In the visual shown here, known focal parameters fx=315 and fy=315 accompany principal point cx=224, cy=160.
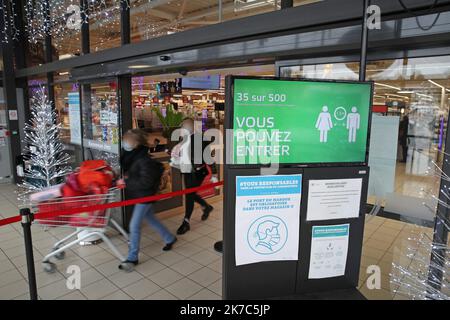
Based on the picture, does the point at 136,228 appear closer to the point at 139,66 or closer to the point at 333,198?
the point at 139,66

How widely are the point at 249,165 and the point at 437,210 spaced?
1421mm

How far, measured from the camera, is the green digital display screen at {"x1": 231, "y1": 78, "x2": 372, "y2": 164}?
1.51 m

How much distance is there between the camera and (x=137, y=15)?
4492 millimetres

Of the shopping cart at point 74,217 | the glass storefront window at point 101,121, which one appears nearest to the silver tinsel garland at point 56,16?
the glass storefront window at point 101,121

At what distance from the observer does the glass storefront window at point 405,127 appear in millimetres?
2295

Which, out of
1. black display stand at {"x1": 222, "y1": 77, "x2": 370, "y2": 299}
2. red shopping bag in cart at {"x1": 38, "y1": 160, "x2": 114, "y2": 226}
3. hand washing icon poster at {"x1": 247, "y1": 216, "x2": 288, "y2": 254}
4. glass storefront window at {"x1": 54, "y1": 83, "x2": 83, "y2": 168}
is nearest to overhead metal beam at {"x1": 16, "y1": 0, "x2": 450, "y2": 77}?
black display stand at {"x1": 222, "y1": 77, "x2": 370, "y2": 299}

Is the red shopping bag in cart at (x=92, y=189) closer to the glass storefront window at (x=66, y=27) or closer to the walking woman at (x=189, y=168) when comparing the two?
the walking woman at (x=189, y=168)

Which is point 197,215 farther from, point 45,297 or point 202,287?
point 45,297

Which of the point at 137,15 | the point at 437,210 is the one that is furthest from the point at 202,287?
the point at 137,15

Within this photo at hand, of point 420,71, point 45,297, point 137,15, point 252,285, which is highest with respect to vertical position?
point 137,15

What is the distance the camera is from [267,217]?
1.61 metres

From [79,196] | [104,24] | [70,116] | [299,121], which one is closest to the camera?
[299,121]

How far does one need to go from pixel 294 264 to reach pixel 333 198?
41cm

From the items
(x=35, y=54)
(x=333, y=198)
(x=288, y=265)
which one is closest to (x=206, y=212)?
(x=288, y=265)
